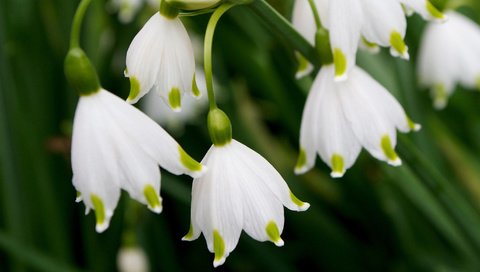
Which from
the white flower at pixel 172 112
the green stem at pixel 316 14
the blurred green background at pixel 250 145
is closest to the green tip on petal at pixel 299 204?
the green stem at pixel 316 14

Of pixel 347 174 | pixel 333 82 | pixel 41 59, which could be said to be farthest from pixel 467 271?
pixel 41 59

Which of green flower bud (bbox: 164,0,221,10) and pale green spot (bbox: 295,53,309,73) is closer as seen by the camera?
green flower bud (bbox: 164,0,221,10)

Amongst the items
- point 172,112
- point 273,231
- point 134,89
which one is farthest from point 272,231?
point 172,112

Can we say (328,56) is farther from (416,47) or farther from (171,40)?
(416,47)

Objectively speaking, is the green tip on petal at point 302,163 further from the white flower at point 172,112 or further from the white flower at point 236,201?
the white flower at point 172,112

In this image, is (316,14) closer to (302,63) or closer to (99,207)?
(302,63)

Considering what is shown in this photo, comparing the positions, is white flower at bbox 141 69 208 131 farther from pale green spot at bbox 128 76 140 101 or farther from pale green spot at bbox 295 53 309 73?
pale green spot at bbox 128 76 140 101

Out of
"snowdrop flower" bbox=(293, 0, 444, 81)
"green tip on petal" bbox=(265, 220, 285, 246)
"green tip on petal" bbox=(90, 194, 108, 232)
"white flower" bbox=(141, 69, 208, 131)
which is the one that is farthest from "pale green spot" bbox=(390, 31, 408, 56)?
"white flower" bbox=(141, 69, 208, 131)
